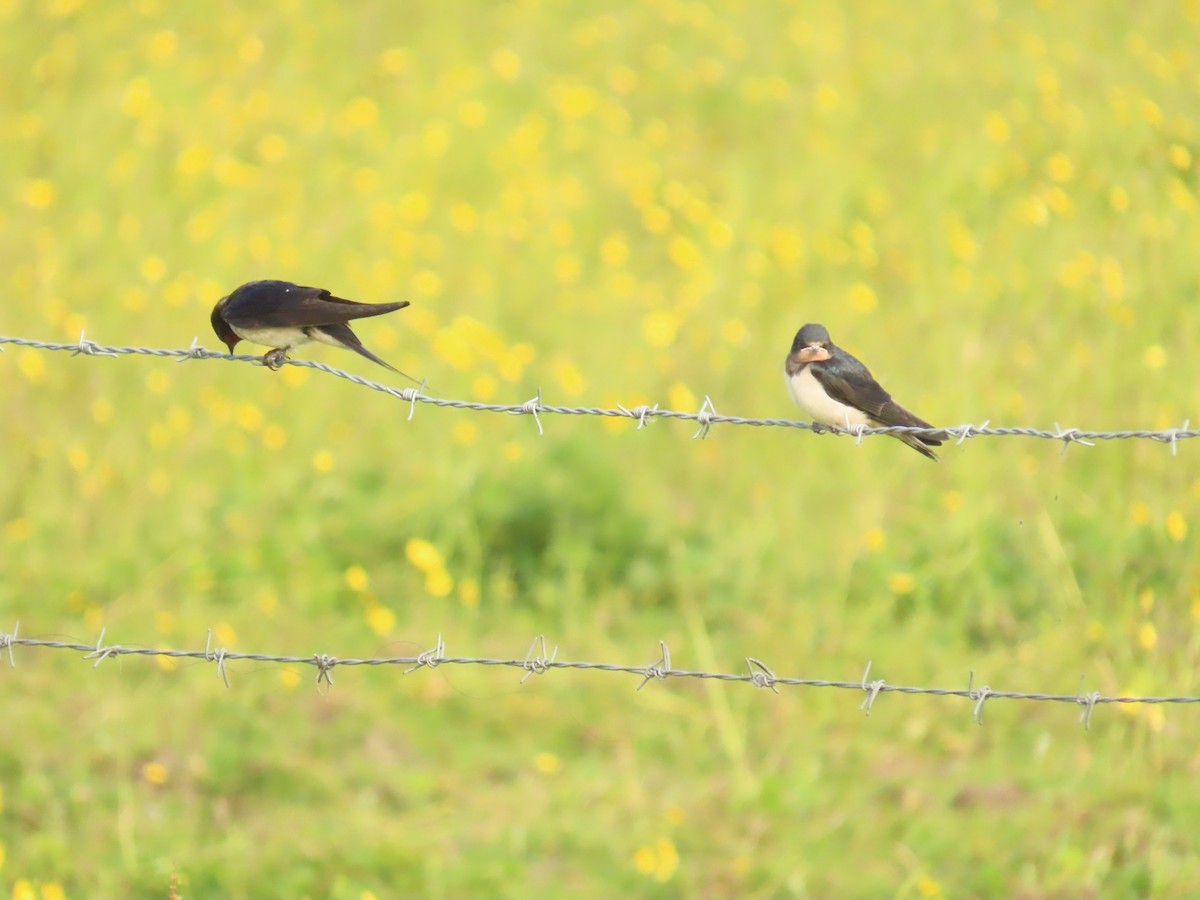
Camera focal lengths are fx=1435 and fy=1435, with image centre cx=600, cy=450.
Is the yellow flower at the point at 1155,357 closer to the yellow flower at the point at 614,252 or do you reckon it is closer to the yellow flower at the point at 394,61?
the yellow flower at the point at 614,252

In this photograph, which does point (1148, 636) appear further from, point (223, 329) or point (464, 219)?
point (464, 219)

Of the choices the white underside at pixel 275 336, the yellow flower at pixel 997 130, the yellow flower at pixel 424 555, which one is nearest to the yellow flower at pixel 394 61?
the yellow flower at pixel 997 130

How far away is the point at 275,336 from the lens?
4.00m

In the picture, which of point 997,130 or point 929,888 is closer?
point 929,888

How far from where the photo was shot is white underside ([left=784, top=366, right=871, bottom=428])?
3.79m

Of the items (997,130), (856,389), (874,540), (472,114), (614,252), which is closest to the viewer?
(856,389)

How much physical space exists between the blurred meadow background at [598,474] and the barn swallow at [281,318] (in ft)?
4.91

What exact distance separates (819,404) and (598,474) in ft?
7.34

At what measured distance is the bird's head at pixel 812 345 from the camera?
149 inches

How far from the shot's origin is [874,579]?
5645 mm

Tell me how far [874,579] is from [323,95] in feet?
19.0

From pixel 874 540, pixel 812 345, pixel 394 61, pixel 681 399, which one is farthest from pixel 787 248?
pixel 812 345

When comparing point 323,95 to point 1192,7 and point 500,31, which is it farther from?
point 1192,7

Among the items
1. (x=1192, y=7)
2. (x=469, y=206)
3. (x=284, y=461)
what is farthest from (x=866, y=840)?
(x=1192, y=7)
